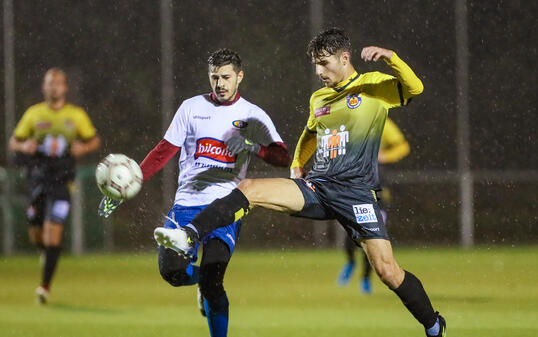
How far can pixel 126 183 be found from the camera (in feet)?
18.9

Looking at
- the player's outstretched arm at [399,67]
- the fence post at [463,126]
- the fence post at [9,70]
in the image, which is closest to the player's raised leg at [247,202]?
the player's outstretched arm at [399,67]

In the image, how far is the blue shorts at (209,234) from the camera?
239 inches

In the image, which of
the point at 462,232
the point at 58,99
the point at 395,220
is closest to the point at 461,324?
the point at 58,99

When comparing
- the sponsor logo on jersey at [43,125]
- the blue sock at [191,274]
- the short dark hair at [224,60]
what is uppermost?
the short dark hair at [224,60]

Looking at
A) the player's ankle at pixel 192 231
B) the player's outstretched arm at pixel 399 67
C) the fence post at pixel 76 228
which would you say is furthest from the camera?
the fence post at pixel 76 228

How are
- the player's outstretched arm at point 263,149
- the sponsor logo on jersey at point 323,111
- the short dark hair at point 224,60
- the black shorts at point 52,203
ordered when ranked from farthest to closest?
the black shorts at point 52,203 < the short dark hair at point 224,60 < the sponsor logo on jersey at point 323,111 < the player's outstretched arm at point 263,149

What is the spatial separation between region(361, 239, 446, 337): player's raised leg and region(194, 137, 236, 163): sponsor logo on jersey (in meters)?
1.11

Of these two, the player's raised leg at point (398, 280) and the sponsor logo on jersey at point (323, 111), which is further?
the sponsor logo on jersey at point (323, 111)

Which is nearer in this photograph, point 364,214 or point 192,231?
point 192,231

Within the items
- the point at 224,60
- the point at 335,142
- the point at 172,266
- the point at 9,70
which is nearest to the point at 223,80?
the point at 224,60

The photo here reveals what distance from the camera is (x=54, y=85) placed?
10.3 m

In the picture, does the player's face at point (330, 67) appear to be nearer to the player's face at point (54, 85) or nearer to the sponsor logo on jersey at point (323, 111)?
the sponsor logo on jersey at point (323, 111)

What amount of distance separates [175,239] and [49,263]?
4.58 metres

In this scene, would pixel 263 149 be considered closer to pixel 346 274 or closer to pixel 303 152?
pixel 303 152
